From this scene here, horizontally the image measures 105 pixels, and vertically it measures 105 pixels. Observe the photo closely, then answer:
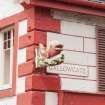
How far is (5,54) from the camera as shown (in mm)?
16750

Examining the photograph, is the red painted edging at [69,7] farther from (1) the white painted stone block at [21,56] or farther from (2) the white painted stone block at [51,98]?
(2) the white painted stone block at [51,98]

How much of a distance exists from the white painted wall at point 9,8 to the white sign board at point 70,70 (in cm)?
185

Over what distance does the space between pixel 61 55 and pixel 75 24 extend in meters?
1.35

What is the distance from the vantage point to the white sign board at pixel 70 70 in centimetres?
1527

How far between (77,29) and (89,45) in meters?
0.51

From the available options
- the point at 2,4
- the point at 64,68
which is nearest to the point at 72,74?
the point at 64,68

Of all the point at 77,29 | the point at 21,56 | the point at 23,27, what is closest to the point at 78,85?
the point at 77,29

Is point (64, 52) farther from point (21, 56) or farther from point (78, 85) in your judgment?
point (21, 56)

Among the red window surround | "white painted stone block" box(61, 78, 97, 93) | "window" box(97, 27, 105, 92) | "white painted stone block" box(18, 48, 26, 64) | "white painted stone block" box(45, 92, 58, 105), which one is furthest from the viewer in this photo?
"window" box(97, 27, 105, 92)

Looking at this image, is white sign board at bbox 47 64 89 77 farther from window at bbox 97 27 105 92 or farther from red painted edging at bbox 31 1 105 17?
red painted edging at bbox 31 1 105 17

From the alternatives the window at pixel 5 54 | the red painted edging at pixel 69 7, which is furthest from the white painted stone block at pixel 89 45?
the window at pixel 5 54

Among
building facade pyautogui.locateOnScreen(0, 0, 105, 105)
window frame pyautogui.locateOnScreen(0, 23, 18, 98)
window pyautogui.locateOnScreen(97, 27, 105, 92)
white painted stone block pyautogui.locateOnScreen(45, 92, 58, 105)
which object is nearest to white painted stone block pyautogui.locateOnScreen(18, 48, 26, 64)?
building facade pyautogui.locateOnScreen(0, 0, 105, 105)

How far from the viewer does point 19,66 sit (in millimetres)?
15688

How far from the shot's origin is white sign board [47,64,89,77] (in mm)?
15266
